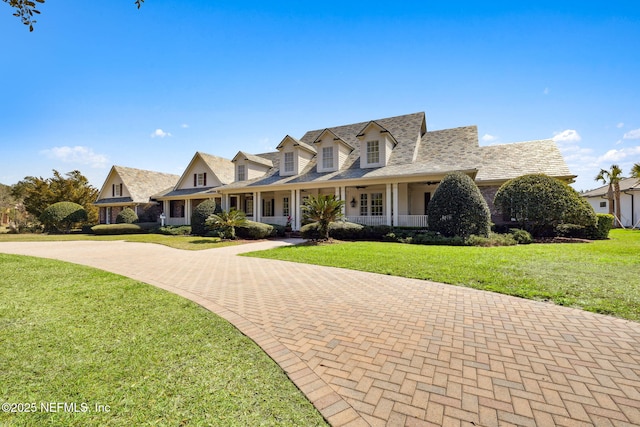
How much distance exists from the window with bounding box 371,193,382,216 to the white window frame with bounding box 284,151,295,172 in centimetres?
652

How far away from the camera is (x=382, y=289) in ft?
18.7

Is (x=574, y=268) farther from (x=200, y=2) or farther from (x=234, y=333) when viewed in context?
(x=200, y=2)

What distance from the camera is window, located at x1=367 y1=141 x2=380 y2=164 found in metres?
18.1

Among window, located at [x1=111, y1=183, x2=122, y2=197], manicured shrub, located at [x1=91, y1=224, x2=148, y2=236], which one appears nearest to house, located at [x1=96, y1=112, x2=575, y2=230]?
manicured shrub, located at [x1=91, y1=224, x2=148, y2=236]

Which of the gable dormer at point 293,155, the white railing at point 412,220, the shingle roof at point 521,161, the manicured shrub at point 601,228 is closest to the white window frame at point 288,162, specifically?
the gable dormer at point 293,155

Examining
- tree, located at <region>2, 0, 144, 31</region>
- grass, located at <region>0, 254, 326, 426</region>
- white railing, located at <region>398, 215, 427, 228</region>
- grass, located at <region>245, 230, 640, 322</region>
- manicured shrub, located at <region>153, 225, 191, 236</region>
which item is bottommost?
grass, located at <region>0, 254, 326, 426</region>

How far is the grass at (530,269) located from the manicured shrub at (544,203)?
117 inches

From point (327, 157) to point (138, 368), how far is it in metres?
17.8

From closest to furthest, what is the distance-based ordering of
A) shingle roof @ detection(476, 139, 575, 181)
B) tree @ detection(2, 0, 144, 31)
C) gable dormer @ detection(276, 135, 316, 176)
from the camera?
tree @ detection(2, 0, 144, 31)
shingle roof @ detection(476, 139, 575, 181)
gable dormer @ detection(276, 135, 316, 176)

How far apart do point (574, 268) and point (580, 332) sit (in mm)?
4503

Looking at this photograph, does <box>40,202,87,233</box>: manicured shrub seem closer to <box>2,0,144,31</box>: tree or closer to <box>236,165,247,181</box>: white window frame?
<box>236,165,247,181</box>: white window frame

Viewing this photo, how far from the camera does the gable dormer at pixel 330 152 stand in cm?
1898

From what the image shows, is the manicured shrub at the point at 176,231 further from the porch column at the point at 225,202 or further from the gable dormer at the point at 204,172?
the gable dormer at the point at 204,172

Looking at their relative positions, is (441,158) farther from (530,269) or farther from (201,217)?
(201,217)
